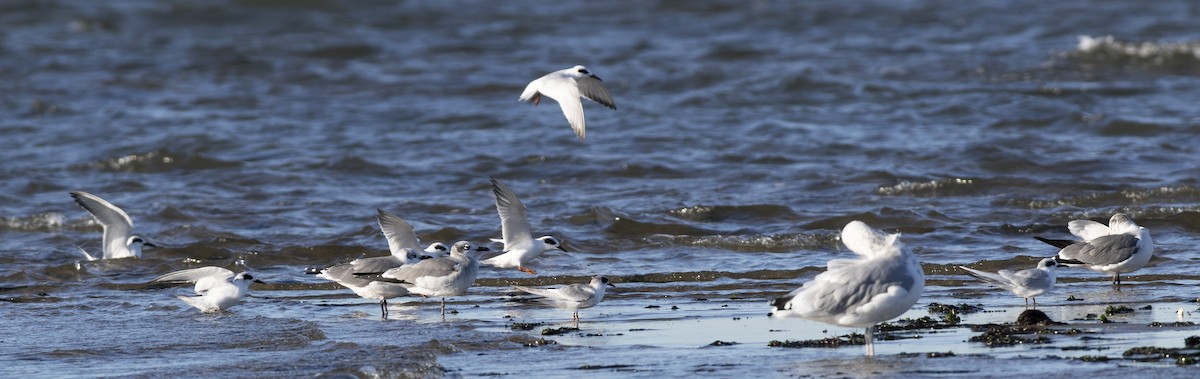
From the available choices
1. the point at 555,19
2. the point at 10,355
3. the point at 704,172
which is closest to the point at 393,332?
the point at 10,355

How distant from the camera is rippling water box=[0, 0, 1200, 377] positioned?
27.7 ft

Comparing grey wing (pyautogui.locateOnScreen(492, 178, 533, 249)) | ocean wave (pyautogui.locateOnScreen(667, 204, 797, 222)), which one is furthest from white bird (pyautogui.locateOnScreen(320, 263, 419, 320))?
ocean wave (pyautogui.locateOnScreen(667, 204, 797, 222))

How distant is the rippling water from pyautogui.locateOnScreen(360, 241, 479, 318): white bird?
0.84 ft

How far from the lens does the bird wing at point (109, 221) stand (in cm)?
1188

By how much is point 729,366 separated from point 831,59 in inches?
691

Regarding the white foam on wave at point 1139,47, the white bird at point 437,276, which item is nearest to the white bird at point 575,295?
the white bird at point 437,276

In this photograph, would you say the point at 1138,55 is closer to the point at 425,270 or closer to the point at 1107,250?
the point at 1107,250

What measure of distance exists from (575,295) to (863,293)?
2238 mm

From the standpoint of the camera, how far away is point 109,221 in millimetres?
11953

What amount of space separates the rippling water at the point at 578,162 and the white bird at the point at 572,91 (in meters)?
1.16

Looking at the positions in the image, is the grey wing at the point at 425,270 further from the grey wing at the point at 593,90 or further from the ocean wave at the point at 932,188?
the ocean wave at the point at 932,188

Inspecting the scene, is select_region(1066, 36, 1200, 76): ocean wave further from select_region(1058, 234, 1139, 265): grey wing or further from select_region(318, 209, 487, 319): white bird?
select_region(318, 209, 487, 319): white bird

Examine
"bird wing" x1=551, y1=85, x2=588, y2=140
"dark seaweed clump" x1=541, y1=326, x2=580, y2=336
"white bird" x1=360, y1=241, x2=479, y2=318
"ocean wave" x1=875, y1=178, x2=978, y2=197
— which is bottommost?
"dark seaweed clump" x1=541, y1=326, x2=580, y2=336

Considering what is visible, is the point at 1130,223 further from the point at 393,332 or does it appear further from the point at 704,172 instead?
the point at 704,172
